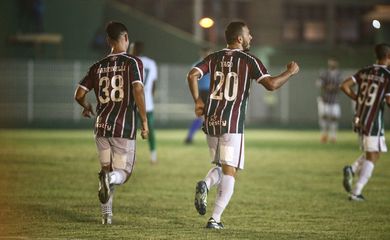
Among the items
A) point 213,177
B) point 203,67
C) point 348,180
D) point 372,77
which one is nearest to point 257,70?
point 203,67

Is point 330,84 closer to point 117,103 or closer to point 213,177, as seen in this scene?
point 213,177

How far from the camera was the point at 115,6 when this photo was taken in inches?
1678

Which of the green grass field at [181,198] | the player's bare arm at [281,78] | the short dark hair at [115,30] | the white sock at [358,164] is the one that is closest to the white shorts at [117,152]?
the green grass field at [181,198]

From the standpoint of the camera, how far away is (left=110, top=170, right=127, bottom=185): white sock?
32.9 ft

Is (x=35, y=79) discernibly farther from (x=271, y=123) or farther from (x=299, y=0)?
(x=299, y=0)

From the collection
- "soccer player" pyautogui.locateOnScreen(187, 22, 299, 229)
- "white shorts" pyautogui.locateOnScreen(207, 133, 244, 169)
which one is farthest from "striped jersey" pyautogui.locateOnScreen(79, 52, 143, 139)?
"white shorts" pyautogui.locateOnScreen(207, 133, 244, 169)

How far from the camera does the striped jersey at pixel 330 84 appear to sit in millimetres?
28438

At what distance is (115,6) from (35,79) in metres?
5.95

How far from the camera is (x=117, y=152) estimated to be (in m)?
10.3

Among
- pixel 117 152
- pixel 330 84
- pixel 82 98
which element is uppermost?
pixel 330 84

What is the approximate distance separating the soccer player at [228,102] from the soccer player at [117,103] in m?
0.68

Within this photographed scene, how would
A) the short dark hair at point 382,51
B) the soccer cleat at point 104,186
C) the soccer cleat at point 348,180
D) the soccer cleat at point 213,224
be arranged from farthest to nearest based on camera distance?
the soccer cleat at point 348,180 < the short dark hair at point 382,51 < the soccer cleat at point 213,224 < the soccer cleat at point 104,186

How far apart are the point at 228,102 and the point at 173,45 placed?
33.0 meters

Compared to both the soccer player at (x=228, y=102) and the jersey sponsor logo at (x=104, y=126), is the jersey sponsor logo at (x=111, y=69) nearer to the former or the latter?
the jersey sponsor logo at (x=104, y=126)
